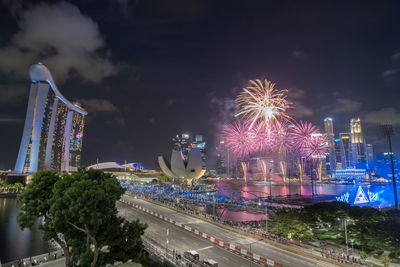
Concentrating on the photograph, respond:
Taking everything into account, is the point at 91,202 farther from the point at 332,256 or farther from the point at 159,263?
the point at 332,256

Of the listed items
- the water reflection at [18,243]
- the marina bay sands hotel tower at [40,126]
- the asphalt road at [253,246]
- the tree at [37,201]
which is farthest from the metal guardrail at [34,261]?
the marina bay sands hotel tower at [40,126]

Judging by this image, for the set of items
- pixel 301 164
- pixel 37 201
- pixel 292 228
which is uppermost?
pixel 301 164

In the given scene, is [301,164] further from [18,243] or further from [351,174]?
[351,174]

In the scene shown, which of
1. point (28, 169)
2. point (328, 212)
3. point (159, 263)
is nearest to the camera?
point (159, 263)

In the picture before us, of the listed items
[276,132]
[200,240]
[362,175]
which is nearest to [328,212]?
[276,132]

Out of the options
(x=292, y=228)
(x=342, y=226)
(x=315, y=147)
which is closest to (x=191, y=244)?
(x=292, y=228)

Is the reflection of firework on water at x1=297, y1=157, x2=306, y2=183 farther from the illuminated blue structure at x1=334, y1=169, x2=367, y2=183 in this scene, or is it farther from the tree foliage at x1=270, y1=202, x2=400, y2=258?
the illuminated blue structure at x1=334, y1=169, x2=367, y2=183

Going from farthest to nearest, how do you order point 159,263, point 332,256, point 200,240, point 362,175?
point 362,175 → point 200,240 → point 332,256 → point 159,263

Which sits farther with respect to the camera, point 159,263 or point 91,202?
point 159,263
